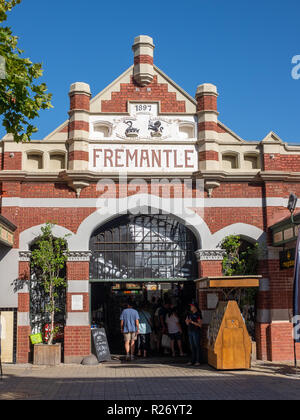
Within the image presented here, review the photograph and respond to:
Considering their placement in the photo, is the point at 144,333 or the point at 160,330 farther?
the point at 160,330

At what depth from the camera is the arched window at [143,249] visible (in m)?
15.4

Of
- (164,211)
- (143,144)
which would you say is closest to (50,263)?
(164,211)

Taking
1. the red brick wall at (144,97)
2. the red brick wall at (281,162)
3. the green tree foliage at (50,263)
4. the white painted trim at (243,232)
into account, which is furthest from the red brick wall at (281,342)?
the red brick wall at (144,97)

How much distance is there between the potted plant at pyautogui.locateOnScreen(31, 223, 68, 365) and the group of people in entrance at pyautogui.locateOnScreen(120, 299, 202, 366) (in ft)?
6.64

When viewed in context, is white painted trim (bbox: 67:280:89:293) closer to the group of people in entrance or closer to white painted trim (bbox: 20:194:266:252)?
white painted trim (bbox: 20:194:266:252)

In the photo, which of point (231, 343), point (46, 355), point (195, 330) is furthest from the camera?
point (46, 355)

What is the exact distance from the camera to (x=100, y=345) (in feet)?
47.6

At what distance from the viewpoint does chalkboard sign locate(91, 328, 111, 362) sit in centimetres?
1437

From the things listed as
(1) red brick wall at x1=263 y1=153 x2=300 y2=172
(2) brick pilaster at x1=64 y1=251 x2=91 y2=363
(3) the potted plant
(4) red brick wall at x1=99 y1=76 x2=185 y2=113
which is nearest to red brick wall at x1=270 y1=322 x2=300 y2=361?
(1) red brick wall at x1=263 y1=153 x2=300 y2=172

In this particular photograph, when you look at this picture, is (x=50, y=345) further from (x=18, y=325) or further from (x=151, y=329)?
(x=151, y=329)

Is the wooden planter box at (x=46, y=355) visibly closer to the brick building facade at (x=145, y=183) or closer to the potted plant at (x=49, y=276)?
the potted plant at (x=49, y=276)

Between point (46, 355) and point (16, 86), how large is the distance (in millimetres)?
7886

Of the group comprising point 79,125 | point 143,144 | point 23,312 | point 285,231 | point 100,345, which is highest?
point 79,125

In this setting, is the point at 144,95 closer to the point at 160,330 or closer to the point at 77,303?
the point at 77,303
